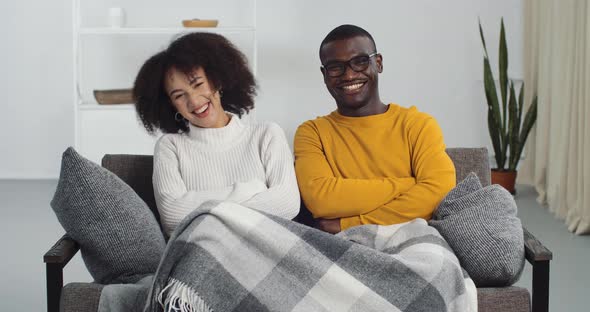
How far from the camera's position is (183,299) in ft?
6.61

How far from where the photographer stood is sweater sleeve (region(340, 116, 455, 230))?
8.48ft

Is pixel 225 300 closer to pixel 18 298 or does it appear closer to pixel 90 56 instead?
pixel 18 298

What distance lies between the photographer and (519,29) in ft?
20.4

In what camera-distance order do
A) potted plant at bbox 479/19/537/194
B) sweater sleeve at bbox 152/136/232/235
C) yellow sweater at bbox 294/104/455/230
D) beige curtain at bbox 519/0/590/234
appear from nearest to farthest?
1. sweater sleeve at bbox 152/136/232/235
2. yellow sweater at bbox 294/104/455/230
3. beige curtain at bbox 519/0/590/234
4. potted plant at bbox 479/19/537/194

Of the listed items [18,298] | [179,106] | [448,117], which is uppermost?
[179,106]

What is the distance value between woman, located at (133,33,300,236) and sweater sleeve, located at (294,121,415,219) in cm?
5

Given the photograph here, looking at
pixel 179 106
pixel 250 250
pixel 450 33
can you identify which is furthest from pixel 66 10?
pixel 250 250

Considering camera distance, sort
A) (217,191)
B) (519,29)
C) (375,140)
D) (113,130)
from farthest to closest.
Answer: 1. (519,29)
2. (113,130)
3. (375,140)
4. (217,191)

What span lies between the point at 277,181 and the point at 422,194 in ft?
1.32

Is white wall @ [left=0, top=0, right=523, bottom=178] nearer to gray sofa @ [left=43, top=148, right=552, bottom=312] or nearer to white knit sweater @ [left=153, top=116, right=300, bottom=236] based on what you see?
white knit sweater @ [left=153, top=116, right=300, bottom=236]

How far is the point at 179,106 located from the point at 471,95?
393 centimetres

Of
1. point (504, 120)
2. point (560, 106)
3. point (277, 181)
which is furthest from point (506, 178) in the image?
point (277, 181)

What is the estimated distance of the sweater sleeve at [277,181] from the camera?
98.6 inches

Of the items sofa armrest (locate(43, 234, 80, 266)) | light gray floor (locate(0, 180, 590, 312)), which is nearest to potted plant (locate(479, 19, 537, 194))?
light gray floor (locate(0, 180, 590, 312))
